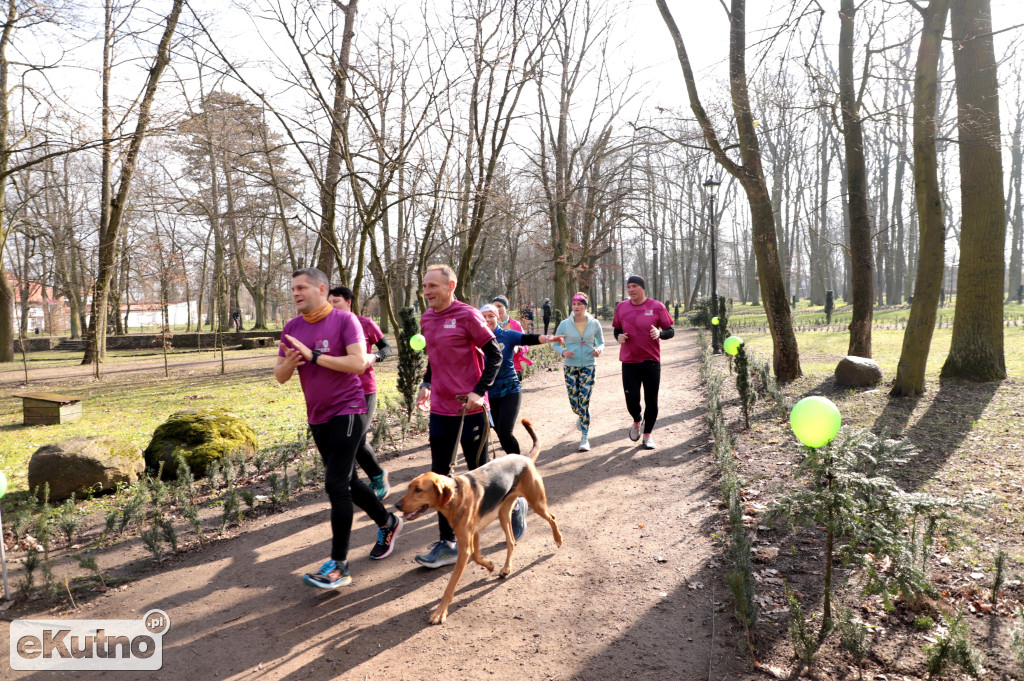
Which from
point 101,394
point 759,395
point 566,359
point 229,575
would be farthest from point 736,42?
Result: point 101,394

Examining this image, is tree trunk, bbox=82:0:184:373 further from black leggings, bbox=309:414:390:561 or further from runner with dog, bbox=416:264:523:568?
black leggings, bbox=309:414:390:561

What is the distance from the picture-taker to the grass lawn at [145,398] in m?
8.79

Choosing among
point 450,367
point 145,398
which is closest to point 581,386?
point 450,367

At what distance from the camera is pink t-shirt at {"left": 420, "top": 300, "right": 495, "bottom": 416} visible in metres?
4.30

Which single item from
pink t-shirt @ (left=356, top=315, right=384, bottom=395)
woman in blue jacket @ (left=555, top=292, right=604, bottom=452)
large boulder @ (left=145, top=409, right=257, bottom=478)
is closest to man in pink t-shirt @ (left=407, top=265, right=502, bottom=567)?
pink t-shirt @ (left=356, top=315, right=384, bottom=395)

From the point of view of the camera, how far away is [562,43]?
24.7 meters

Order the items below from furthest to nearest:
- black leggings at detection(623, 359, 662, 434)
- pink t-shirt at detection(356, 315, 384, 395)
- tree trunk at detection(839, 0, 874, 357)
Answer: tree trunk at detection(839, 0, 874, 357) < black leggings at detection(623, 359, 662, 434) < pink t-shirt at detection(356, 315, 384, 395)

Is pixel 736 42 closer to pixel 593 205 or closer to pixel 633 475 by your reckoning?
pixel 633 475

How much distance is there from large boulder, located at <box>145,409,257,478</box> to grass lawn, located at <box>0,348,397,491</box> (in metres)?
0.82

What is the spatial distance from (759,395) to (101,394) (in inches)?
543

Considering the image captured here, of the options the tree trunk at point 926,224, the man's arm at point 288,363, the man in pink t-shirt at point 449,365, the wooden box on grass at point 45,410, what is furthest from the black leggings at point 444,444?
the wooden box on grass at point 45,410

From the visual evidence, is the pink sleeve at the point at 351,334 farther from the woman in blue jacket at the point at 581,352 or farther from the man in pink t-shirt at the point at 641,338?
the man in pink t-shirt at the point at 641,338

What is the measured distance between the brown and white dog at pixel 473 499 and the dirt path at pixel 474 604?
29 cm

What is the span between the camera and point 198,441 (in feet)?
22.5
